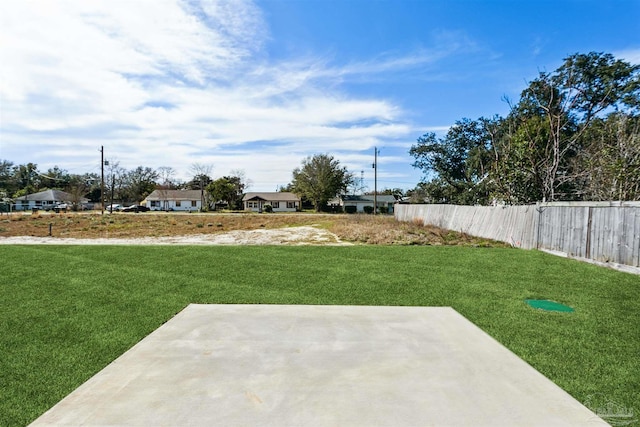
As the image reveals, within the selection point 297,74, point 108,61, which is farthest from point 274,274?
point 297,74

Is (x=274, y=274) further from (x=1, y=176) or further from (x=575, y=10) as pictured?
(x=1, y=176)

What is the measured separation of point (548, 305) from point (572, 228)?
503 cm

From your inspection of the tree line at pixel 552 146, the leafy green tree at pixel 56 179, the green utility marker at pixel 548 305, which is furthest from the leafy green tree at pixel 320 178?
the leafy green tree at pixel 56 179

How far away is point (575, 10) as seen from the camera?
12.0 m

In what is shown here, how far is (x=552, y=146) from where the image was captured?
49.4 ft

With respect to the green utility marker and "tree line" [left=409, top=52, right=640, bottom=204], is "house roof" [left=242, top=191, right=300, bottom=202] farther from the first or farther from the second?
the green utility marker

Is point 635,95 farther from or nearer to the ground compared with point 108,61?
farther from the ground

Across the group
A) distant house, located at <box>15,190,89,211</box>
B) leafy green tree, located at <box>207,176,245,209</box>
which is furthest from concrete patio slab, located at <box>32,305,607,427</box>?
distant house, located at <box>15,190,89,211</box>

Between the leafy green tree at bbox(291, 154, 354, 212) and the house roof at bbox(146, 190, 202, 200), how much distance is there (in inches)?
716

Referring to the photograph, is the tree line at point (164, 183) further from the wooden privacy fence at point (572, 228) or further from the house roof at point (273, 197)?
the wooden privacy fence at point (572, 228)

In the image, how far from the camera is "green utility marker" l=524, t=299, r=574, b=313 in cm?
451

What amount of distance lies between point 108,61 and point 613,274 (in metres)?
12.0

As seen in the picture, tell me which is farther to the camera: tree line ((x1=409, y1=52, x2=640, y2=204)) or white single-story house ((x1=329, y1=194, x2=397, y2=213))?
white single-story house ((x1=329, y1=194, x2=397, y2=213))

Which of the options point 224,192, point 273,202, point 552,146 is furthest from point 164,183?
point 552,146
